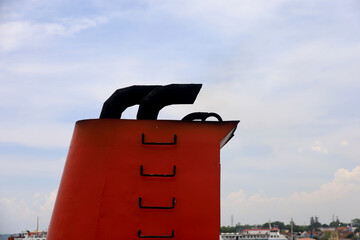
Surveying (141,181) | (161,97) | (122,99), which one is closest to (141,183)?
(141,181)

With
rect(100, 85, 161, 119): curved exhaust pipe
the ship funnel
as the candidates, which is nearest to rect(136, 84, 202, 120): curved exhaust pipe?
rect(100, 85, 161, 119): curved exhaust pipe

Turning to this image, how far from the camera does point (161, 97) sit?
6.00m

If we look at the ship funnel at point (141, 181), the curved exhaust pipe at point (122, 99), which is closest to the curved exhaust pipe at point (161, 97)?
the curved exhaust pipe at point (122, 99)

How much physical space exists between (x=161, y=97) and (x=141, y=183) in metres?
1.36

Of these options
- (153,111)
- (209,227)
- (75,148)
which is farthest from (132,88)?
(209,227)

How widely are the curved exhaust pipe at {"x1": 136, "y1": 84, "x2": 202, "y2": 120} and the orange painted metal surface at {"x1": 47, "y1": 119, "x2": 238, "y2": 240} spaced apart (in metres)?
0.48

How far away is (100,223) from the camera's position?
17.0ft

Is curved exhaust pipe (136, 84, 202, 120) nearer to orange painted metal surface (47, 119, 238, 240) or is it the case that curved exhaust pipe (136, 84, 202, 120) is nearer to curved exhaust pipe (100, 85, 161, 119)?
curved exhaust pipe (100, 85, 161, 119)

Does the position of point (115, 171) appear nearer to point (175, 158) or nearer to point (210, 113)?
point (175, 158)

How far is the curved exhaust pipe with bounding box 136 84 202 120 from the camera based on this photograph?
19.5ft

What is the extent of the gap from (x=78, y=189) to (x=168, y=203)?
1190mm

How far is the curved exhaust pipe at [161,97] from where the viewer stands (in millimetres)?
5941

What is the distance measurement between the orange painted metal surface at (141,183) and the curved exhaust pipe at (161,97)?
48cm

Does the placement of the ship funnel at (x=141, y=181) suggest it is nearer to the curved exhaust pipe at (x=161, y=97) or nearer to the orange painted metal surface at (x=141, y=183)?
the orange painted metal surface at (x=141, y=183)
